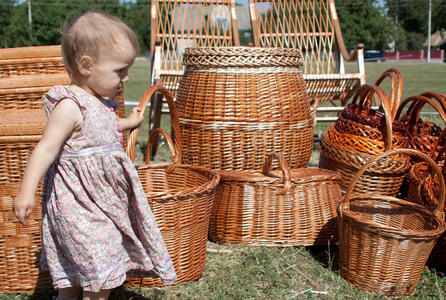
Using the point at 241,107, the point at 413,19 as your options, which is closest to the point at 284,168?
the point at 241,107

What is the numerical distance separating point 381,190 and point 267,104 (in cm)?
72

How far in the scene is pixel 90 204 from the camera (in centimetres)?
134

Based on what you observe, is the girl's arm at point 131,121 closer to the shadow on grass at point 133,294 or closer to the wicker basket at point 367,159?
the shadow on grass at point 133,294

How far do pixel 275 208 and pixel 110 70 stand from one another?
1081mm

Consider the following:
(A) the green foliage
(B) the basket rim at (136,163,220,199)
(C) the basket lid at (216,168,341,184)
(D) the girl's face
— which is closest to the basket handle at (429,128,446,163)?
(C) the basket lid at (216,168,341,184)

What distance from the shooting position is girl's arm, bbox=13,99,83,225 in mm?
1213

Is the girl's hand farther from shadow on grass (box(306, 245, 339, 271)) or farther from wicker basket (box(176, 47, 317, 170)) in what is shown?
shadow on grass (box(306, 245, 339, 271))

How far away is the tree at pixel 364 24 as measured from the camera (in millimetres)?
43375

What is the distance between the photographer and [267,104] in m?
2.20

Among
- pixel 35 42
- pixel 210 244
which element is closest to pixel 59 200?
pixel 210 244

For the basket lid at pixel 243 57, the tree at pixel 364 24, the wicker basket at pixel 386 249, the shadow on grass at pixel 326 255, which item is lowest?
the shadow on grass at pixel 326 255

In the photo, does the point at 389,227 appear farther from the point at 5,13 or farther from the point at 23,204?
the point at 5,13

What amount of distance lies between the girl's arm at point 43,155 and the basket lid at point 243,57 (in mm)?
1073

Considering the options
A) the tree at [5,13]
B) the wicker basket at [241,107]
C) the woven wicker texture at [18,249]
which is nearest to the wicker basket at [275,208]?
the wicker basket at [241,107]
